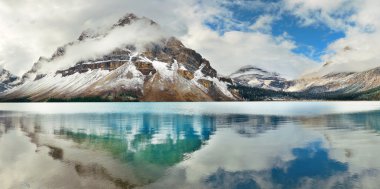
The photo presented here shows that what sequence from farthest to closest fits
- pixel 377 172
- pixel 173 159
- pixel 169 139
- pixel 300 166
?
1. pixel 169 139
2. pixel 173 159
3. pixel 300 166
4. pixel 377 172

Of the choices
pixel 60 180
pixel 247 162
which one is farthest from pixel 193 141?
pixel 60 180

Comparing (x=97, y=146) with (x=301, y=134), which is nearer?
(x=97, y=146)

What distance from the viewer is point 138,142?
2432 inches

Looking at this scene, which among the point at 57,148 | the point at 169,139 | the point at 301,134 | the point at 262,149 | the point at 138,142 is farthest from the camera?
the point at 301,134

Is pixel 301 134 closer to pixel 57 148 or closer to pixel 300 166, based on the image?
pixel 300 166

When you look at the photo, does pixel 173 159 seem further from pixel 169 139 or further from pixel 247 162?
pixel 169 139

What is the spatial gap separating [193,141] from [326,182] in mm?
31999

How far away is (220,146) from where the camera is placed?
5603 centimetres

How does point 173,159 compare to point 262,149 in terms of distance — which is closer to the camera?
point 173,159

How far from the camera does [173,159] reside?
45281 millimetres

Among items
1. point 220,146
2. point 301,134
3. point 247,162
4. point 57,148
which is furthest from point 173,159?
point 301,134

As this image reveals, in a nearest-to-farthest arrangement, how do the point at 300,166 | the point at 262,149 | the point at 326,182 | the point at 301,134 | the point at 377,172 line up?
1. the point at 326,182
2. the point at 377,172
3. the point at 300,166
4. the point at 262,149
5. the point at 301,134

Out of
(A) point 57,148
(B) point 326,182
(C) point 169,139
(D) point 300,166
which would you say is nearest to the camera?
(B) point 326,182

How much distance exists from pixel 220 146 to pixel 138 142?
1404cm
